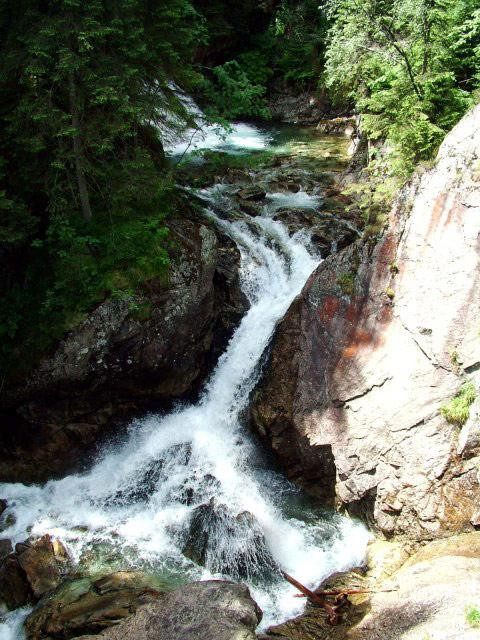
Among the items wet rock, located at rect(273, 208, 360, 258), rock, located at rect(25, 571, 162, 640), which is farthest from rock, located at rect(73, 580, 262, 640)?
wet rock, located at rect(273, 208, 360, 258)

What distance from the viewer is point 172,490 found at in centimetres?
953

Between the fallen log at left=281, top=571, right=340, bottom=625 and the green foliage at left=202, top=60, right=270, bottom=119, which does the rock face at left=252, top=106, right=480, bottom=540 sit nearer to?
the fallen log at left=281, top=571, right=340, bottom=625

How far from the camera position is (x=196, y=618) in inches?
212

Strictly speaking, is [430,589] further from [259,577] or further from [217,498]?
[217,498]

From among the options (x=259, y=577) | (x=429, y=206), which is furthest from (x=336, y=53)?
(x=259, y=577)

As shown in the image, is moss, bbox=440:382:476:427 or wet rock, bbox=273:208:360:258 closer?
moss, bbox=440:382:476:427

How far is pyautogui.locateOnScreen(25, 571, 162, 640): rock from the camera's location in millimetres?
6883

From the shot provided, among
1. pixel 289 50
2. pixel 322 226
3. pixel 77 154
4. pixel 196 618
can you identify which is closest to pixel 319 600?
pixel 196 618

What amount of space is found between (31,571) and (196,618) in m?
4.16

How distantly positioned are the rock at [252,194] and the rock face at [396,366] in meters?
5.44

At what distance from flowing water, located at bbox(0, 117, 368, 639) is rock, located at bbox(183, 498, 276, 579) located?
2 cm

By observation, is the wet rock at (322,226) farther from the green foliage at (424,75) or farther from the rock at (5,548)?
the rock at (5,548)

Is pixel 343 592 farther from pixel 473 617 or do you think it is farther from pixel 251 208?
pixel 251 208

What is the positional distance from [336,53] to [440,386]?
44.3 feet
